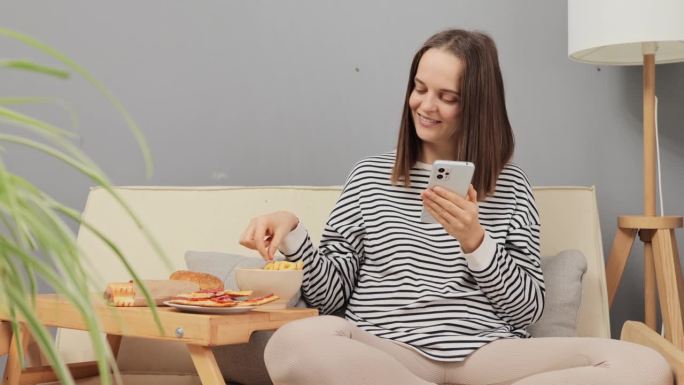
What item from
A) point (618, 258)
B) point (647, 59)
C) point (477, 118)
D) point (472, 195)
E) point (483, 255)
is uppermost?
point (647, 59)

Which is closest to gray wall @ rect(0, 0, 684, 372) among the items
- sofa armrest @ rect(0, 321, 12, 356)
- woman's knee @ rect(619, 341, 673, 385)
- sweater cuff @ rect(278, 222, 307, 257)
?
sweater cuff @ rect(278, 222, 307, 257)

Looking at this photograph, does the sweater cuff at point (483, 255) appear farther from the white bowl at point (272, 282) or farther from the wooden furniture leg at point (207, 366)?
the wooden furniture leg at point (207, 366)

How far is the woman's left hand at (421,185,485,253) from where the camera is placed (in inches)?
62.8

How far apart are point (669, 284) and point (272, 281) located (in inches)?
39.1

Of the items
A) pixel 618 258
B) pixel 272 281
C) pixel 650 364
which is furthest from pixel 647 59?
pixel 272 281

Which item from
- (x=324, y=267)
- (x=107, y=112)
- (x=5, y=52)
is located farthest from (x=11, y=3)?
(x=324, y=267)

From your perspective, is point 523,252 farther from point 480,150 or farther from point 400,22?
point 400,22

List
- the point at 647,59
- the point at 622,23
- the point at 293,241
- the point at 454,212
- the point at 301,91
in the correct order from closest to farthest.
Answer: the point at 454,212
the point at 293,241
the point at 622,23
the point at 647,59
the point at 301,91

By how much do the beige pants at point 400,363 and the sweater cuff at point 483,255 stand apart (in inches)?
6.5

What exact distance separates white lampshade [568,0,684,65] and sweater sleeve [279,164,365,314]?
64 cm

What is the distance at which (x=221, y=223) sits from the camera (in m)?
2.11

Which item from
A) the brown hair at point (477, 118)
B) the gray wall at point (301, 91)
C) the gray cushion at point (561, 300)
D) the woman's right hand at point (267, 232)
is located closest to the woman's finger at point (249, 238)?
the woman's right hand at point (267, 232)

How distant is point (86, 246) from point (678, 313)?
138cm

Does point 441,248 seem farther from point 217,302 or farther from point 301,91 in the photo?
point 301,91
